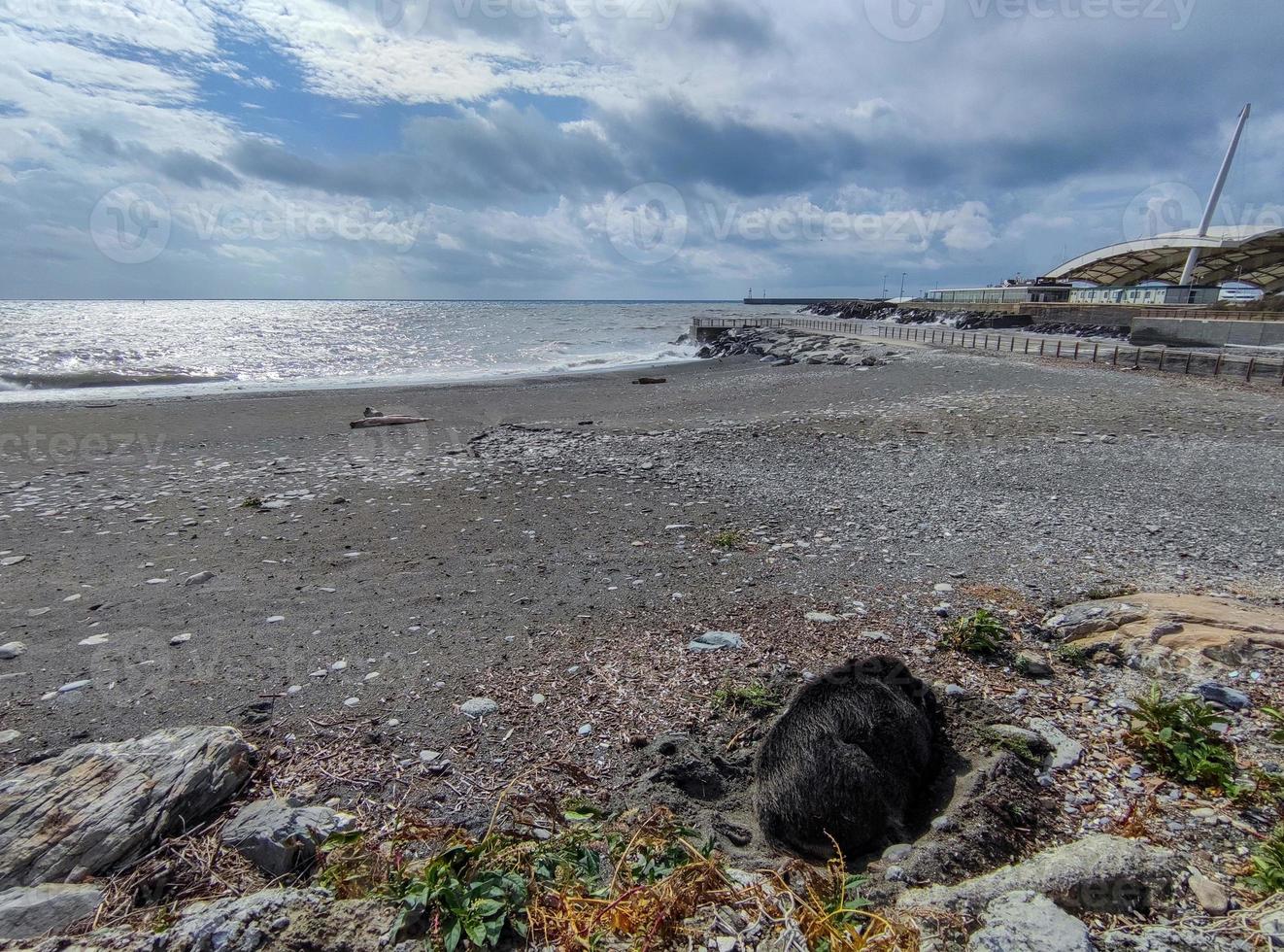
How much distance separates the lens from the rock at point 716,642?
475 cm

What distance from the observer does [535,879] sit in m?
2.27

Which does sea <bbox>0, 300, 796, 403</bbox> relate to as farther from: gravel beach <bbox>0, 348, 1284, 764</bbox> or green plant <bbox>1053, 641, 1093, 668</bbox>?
green plant <bbox>1053, 641, 1093, 668</bbox>

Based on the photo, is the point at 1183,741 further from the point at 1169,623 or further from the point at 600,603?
the point at 600,603

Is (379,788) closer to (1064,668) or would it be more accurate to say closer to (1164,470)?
(1064,668)

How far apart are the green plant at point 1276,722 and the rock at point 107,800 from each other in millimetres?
5305

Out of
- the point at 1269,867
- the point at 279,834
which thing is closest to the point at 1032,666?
the point at 1269,867

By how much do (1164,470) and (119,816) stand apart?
12.8m

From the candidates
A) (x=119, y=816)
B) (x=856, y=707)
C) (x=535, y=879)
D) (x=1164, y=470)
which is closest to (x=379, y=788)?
(x=119, y=816)

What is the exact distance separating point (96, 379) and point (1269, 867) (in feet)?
123

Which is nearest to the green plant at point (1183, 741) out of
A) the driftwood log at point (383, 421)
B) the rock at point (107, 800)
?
the rock at point (107, 800)

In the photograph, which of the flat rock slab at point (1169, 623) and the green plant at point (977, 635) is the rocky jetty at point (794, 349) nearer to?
the flat rock slab at point (1169, 623)

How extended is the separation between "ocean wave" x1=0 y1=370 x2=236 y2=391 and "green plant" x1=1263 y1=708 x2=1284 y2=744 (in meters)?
34.8

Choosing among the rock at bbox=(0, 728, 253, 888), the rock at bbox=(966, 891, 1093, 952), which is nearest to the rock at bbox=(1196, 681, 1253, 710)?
the rock at bbox=(966, 891, 1093, 952)

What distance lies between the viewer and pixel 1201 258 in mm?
62656
